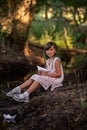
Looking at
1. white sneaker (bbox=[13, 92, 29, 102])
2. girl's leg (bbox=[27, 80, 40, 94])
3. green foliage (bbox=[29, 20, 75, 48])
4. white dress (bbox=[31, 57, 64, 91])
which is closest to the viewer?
white sneaker (bbox=[13, 92, 29, 102])

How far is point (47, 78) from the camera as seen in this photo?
28.6 feet

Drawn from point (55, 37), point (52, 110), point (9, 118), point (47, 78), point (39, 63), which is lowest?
point (39, 63)

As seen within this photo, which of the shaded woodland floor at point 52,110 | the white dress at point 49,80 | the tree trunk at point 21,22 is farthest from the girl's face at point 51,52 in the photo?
the tree trunk at point 21,22

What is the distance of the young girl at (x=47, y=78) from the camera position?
8508 millimetres

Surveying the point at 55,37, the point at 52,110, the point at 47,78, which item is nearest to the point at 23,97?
the point at 47,78

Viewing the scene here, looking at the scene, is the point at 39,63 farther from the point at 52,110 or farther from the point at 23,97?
the point at 52,110

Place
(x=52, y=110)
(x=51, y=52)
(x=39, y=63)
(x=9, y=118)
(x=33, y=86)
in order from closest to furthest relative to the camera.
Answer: (x=52, y=110) < (x=9, y=118) < (x=33, y=86) < (x=51, y=52) < (x=39, y=63)

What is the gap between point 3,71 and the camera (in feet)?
41.6

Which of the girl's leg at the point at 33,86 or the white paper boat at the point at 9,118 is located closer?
the white paper boat at the point at 9,118

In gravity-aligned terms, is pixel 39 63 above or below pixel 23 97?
below

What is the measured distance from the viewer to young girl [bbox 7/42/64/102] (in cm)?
851

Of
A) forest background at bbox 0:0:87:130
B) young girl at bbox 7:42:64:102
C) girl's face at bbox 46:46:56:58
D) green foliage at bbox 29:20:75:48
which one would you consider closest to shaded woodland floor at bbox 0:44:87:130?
forest background at bbox 0:0:87:130

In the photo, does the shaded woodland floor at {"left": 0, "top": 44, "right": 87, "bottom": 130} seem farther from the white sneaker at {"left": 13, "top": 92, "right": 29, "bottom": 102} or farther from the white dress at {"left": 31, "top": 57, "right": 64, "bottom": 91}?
the white dress at {"left": 31, "top": 57, "right": 64, "bottom": 91}

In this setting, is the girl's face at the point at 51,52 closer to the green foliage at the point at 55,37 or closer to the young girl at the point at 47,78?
the young girl at the point at 47,78
